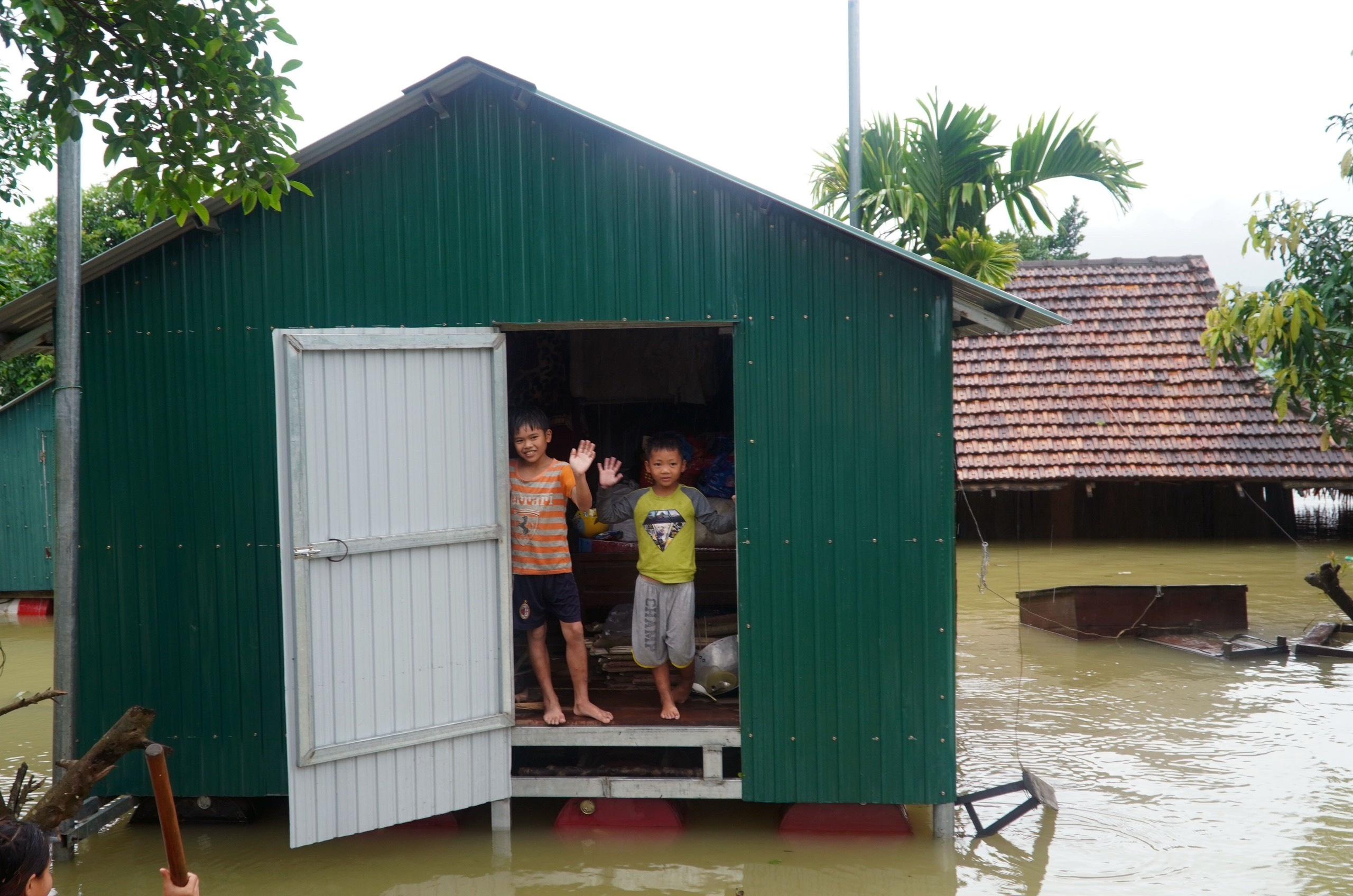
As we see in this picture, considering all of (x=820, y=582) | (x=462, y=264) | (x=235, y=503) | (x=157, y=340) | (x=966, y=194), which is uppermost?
(x=966, y=194)

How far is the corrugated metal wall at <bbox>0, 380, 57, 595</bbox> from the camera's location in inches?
490

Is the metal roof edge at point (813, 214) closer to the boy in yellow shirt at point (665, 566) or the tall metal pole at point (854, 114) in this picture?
the boy in yellow shirt at point (665, 566)

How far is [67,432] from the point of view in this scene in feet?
16.7

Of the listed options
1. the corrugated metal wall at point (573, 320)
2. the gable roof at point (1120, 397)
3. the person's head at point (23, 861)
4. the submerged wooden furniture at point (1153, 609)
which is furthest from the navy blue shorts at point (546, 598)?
the gable roof at point (1120, 397)

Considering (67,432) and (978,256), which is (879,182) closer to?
(978,256)

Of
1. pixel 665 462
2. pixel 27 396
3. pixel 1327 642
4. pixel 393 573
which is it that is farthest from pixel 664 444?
pixel 27 396

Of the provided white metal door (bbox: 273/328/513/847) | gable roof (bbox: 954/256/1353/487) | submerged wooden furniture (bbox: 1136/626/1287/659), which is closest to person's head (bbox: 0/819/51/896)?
white metal door (bbox: 273/328/513/847)

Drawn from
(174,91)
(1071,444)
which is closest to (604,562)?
(174,91)

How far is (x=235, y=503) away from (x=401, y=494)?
3.10 ft

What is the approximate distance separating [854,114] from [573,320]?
6448 mm

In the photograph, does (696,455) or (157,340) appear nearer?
(157,340)

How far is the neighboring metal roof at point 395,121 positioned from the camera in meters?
5.05

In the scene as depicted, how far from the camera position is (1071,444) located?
14.5 meters

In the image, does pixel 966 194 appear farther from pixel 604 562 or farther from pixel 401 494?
pixel 401 494
